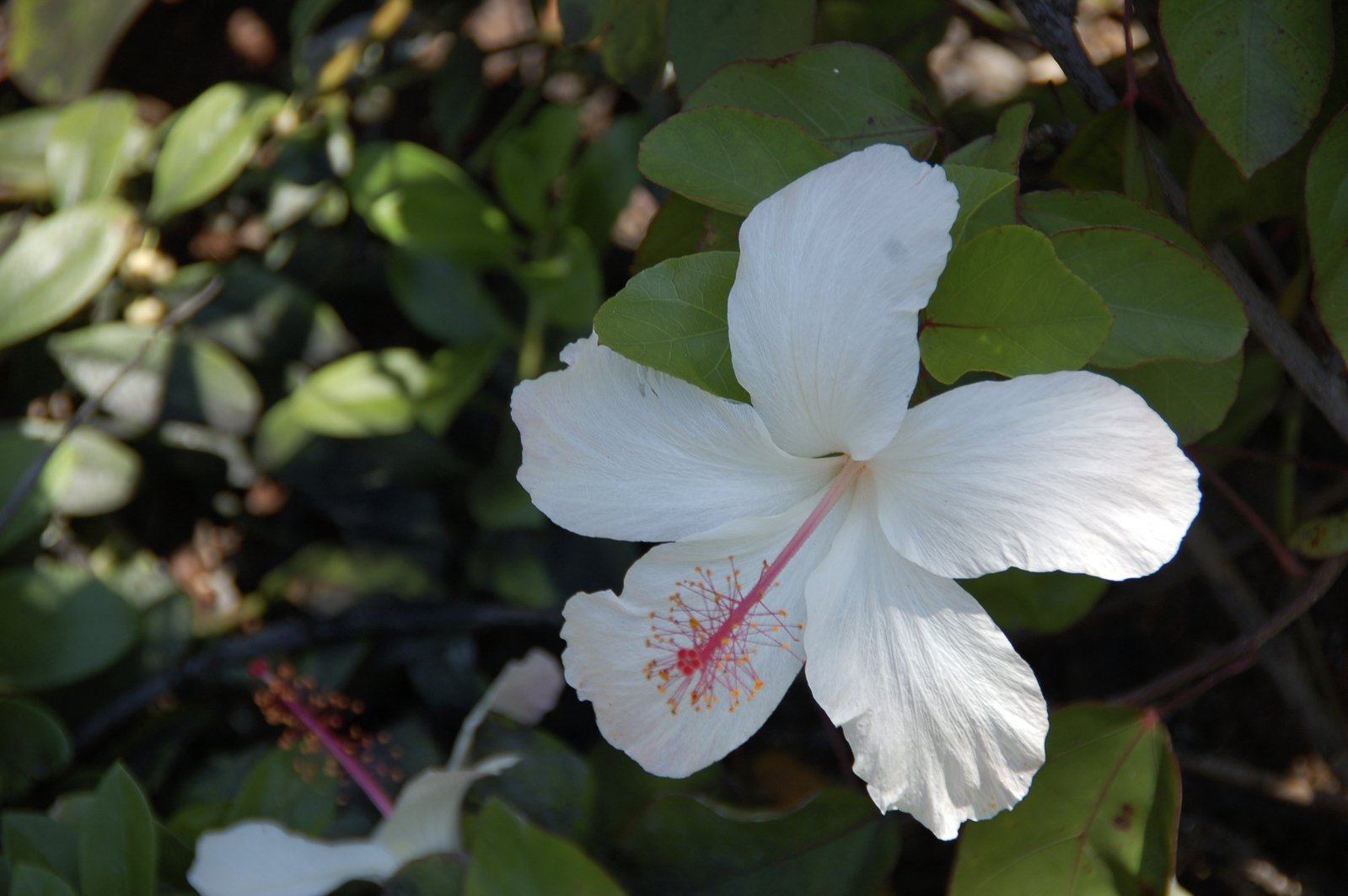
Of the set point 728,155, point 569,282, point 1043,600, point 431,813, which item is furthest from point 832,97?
point 431,813

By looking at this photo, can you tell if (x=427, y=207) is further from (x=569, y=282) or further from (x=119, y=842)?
(x=119, y=842)

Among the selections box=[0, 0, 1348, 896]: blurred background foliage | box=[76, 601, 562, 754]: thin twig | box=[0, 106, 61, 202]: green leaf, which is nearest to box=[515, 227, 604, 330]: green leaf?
box=[0, 0, 1348, 896]: blurred background foliage

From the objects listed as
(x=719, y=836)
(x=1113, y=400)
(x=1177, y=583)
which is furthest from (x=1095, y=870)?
(x=1177, y=583)

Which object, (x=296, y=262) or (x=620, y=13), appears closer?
(x=620, y=13)

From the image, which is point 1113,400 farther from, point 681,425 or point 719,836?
point 719,836

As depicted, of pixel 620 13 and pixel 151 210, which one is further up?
pixel 620 13

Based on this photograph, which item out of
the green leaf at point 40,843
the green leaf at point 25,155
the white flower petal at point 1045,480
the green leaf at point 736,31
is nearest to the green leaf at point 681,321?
the white flower petal at point 1045,480
